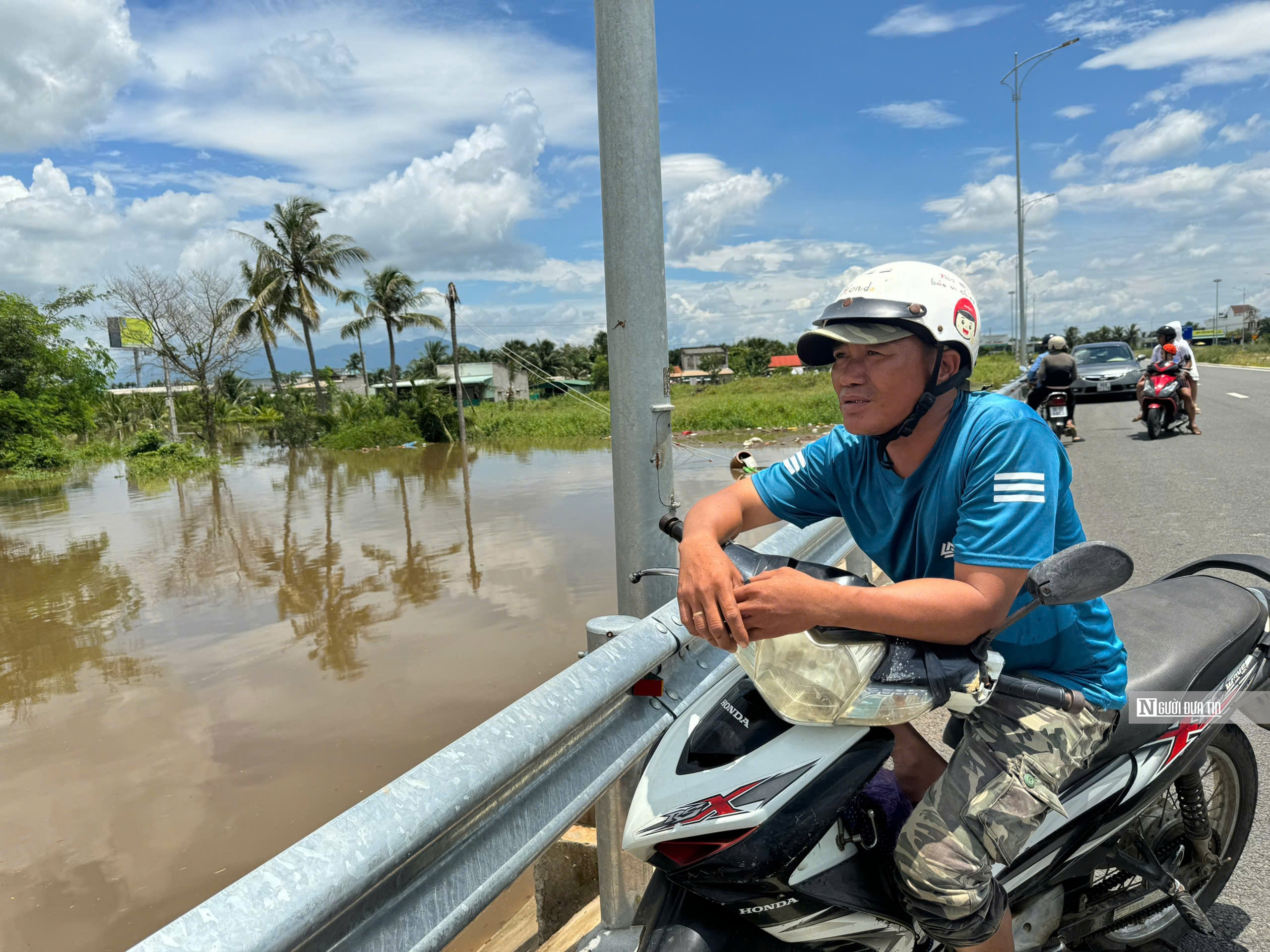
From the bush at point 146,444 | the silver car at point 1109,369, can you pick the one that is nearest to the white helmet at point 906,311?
the silver car at point 1109,369

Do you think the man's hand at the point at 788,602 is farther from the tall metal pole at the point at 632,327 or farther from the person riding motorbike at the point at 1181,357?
the person riding motorbike at the point at 1181,357

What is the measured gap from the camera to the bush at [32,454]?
27.6 metres

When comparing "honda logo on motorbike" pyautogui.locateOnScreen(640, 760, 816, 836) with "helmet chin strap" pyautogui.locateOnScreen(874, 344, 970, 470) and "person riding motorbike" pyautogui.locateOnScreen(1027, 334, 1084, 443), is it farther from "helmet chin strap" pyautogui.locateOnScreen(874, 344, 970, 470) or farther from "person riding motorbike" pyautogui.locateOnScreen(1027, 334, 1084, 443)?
"person riding motorbike" pyautogui.locateOnScreen(1027, 334, 1084, 443)

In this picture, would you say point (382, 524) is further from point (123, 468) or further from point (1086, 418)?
point (123, 468)

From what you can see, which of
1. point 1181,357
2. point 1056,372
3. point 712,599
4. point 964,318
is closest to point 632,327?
point 964,318

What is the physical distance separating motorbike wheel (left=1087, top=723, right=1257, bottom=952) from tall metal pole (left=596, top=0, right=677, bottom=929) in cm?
132

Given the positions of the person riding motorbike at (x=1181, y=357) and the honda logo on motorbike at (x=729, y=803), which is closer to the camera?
the honda logo on motorbike at (x=729, y=803)

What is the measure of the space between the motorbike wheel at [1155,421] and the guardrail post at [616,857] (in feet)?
45.3

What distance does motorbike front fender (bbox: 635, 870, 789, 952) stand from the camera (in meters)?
1.57

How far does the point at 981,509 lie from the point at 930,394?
288 millimetres

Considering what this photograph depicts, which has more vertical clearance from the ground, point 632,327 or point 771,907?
point 632,327

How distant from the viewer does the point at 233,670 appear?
8.57m

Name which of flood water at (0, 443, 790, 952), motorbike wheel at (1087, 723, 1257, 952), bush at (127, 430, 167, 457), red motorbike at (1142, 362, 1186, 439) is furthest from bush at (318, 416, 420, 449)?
motorbike wheel at (1087, 723, 1257, 952)

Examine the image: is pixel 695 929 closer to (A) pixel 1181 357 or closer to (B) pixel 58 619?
(B) pixel 58 619
